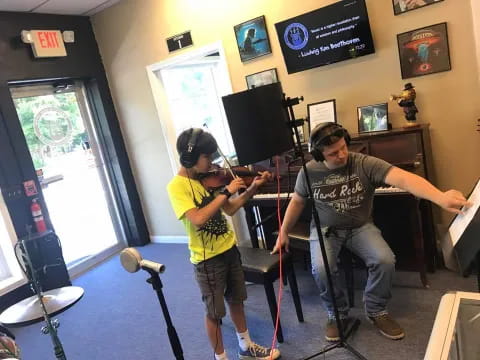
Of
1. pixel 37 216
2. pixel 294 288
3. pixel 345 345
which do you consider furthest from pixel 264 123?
pixel 37 216

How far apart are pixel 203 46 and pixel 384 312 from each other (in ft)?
8.74

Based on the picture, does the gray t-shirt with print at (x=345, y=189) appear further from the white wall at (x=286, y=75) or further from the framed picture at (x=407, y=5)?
the framed picture at (x=407, y=5)

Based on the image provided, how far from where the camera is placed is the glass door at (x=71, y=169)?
3855 mm

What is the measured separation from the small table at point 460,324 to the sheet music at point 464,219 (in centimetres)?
22

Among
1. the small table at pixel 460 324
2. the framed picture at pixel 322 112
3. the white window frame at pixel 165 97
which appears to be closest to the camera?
the small table at pixel 460 324

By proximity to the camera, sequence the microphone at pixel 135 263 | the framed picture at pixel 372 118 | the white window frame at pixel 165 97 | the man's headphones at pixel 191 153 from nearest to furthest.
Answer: the microphone at pixel 135 263 < the man's headphones at pixel 191 153 < the framed picture at pixel 372 118 < the white window frame at pixel 165 97

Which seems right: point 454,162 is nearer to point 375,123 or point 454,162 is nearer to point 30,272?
point 375,123

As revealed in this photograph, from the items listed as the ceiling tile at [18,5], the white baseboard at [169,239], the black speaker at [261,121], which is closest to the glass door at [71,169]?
the white baseboard at [169,239]

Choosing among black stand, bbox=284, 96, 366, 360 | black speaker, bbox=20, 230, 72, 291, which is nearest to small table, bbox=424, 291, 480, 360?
black stand, bbox=284, 96, 366, 360

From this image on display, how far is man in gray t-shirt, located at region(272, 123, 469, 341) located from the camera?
206 centimetres

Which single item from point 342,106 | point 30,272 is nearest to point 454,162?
point 342,106

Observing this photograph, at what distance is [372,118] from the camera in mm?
2881

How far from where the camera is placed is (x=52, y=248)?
3.71 m

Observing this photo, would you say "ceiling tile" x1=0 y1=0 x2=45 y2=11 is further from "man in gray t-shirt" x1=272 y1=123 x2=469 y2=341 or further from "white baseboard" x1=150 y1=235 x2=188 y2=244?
"man in gray t-shirt" x1=272 y1=123 x2=469 y2=341
